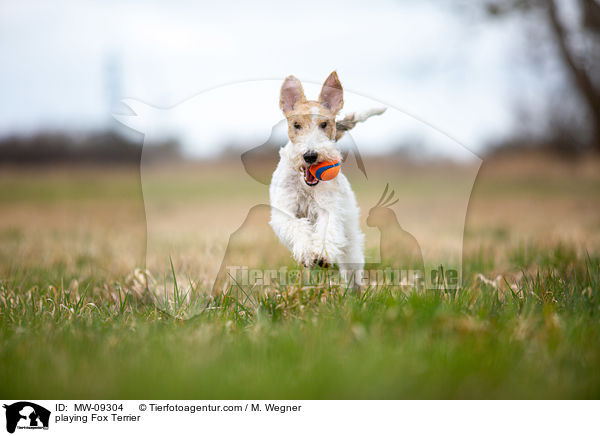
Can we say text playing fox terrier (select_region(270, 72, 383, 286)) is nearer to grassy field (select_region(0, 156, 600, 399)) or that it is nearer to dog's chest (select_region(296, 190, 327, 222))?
dog's chest (select_region(296, 190, 327, 222))

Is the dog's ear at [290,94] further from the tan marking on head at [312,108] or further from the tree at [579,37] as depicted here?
the tree at [579,37]

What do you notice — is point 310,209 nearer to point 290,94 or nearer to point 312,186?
point 312,186

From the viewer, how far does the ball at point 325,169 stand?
2535 millimetres

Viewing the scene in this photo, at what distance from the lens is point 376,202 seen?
2.97 meters

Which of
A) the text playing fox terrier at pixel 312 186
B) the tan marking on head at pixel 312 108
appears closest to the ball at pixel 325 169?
the text playing fox terrier at pixel 312 186

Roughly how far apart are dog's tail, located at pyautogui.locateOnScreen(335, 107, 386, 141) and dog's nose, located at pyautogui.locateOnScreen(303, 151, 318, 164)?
0.20 m

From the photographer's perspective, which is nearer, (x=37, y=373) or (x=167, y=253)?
(x=37, y=373)

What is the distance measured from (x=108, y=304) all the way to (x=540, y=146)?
13.3m

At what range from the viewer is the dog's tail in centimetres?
262
